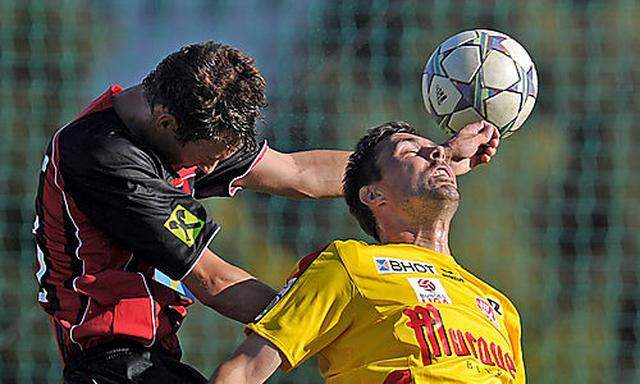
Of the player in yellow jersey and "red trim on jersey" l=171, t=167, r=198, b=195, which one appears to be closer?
the player in yellow jersey

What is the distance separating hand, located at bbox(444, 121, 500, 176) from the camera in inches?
132

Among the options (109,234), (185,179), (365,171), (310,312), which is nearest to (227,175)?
(185,179)

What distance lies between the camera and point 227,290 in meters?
3.12

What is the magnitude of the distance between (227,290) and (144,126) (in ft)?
1.29

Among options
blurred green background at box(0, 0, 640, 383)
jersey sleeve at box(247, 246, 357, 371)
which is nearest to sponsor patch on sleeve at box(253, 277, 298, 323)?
jersey sleeve at box(247, 246, 357, 371)

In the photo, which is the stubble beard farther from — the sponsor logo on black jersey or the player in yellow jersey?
the sponsor logo on black jersey

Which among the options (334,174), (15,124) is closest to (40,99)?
(15,124)

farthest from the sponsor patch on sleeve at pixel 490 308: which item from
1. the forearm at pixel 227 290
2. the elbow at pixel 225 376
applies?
the elbow at pixel 225 376

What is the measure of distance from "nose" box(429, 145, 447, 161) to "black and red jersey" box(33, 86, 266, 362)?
0.52 m

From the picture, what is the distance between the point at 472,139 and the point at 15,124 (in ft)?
9.54

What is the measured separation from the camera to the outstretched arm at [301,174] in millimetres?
3568

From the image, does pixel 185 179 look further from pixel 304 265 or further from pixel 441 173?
pixel 441 173

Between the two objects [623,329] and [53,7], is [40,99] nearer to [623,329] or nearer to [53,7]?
[53,7]

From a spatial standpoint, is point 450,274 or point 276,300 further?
point 450,274
